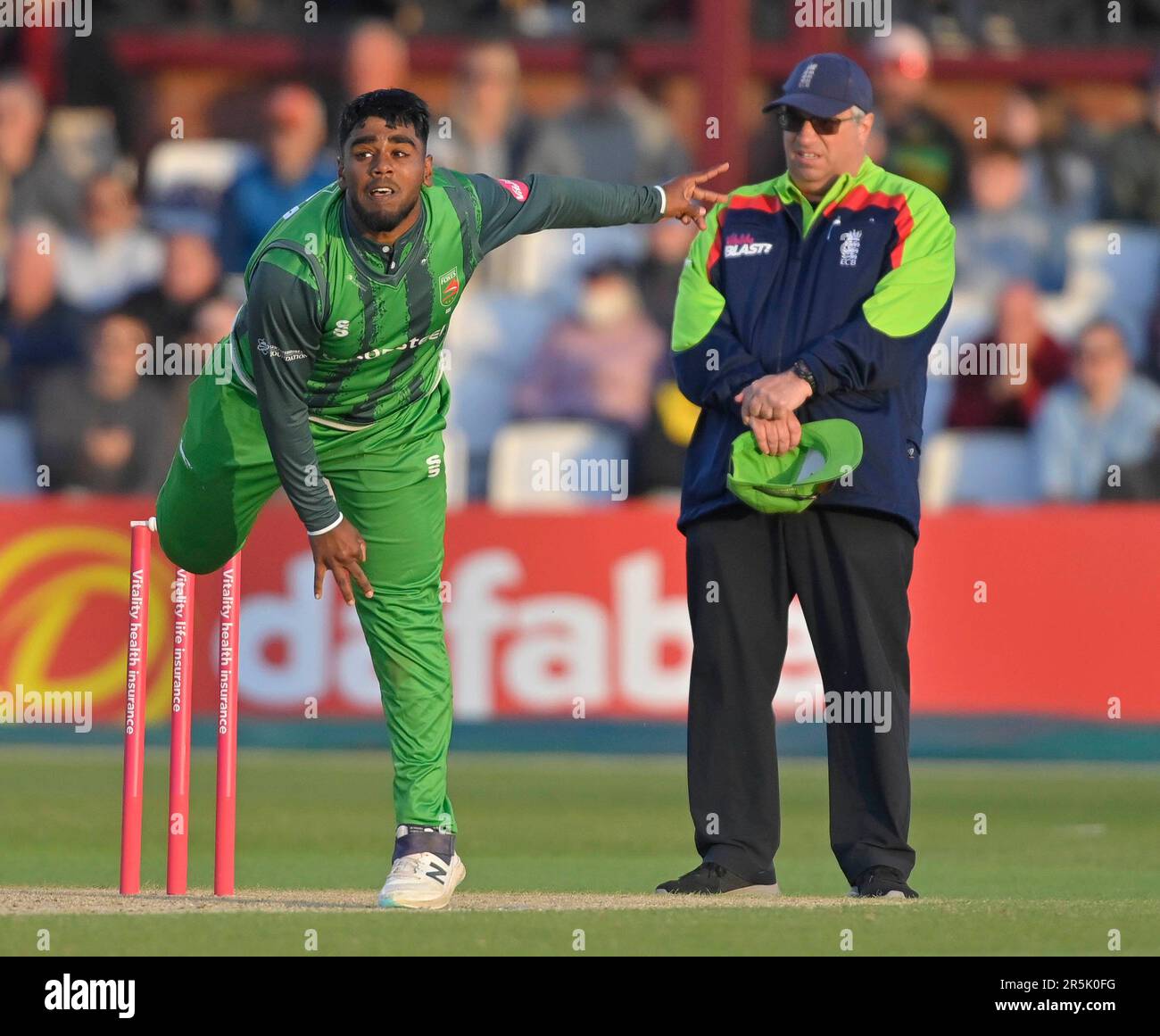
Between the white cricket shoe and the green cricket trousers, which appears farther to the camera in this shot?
the green cricket trousers

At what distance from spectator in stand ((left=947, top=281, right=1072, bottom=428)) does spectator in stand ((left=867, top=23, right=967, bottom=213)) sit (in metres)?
0.92

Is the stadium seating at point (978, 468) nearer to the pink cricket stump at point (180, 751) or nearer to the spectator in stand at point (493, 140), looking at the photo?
the spectator in stand at point (493, 140)

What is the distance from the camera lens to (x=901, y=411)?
7098 mm

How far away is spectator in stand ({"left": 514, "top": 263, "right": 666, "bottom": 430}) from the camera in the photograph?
13.9 m

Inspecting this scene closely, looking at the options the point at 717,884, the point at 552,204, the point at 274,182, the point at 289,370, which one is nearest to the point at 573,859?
the point at 717,884

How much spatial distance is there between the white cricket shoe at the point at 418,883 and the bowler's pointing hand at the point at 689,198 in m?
2.05

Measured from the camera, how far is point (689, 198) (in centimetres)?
718

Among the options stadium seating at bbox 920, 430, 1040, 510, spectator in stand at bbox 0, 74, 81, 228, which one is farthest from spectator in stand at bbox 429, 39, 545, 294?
stadium seating at bbox 920, 430, 1040, 510

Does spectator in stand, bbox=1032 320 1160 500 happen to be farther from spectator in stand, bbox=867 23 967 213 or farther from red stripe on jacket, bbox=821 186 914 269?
red stripe on jacket, bbox=821 186 914 269

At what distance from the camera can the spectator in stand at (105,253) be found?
14789 mm

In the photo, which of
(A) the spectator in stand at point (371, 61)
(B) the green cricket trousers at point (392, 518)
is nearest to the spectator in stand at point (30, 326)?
(A) the spectator in stand at point (371, 61)

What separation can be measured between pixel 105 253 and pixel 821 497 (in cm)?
901

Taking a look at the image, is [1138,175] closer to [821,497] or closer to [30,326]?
[30,326]

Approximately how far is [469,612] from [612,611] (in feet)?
2.45
